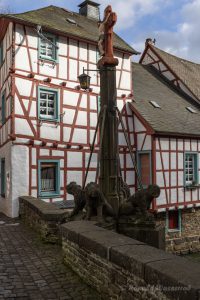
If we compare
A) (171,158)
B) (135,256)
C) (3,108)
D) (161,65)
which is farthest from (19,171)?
(161,65)

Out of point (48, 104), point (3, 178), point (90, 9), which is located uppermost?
point (90, 9)

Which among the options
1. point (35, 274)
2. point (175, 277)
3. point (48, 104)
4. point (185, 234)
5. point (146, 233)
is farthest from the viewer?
point (185, 234)

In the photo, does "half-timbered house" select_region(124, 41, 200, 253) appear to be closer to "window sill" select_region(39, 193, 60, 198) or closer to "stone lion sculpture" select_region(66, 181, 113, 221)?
"window sill" select_region(39, 193, 60, 198)

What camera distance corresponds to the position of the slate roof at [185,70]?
66.4ft

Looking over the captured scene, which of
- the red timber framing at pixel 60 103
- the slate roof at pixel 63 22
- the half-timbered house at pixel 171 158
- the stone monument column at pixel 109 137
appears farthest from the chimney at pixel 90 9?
the stone monument column at pixel 109 137

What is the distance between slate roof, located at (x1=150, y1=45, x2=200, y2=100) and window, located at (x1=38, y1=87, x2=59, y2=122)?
366 inches

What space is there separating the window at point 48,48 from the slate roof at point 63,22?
1.36 feet

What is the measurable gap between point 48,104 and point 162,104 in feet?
21.8

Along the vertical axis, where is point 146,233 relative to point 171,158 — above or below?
below

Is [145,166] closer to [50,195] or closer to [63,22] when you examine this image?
→ [50,195]

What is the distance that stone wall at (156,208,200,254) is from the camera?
596 inches

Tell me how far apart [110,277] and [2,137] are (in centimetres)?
1084

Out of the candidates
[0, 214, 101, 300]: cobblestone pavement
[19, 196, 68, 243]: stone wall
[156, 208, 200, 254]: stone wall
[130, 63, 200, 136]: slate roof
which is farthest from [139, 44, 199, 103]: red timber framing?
[0, 214, 101, 300]: cobblestone pavement

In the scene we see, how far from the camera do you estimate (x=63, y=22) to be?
48.8ft
